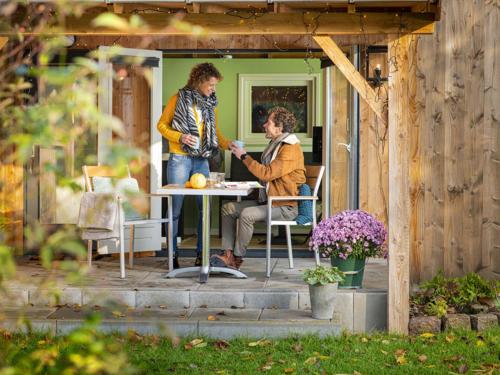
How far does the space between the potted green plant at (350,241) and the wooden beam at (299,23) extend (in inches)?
52.1

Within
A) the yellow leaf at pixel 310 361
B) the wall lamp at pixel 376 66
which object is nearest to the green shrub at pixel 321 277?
the yellow leaf at pixel 310 361

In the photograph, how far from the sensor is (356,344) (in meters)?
5.71

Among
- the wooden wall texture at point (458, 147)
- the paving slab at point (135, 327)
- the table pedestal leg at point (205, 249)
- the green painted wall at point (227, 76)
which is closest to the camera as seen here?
the paving slab at point (135, 327)

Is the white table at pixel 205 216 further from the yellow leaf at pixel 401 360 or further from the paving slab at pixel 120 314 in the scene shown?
the yellow leaf at pixel 401 360

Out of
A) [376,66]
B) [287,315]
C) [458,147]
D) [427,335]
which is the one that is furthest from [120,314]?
[376,66]

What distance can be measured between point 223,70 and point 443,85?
4.80 m

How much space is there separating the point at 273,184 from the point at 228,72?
470 centimetres

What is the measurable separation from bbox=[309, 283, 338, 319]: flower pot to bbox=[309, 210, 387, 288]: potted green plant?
47cm

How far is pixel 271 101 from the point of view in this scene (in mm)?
11648

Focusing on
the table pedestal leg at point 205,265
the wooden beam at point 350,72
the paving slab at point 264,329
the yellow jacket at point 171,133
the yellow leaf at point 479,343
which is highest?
the wooden beam at point 350,72

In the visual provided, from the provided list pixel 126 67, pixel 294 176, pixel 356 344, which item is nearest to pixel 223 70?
pixel 126 67

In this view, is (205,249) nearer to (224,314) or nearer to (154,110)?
(224,314)

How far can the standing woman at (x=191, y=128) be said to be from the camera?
730 cm

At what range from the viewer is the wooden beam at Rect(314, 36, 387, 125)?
592 cm
